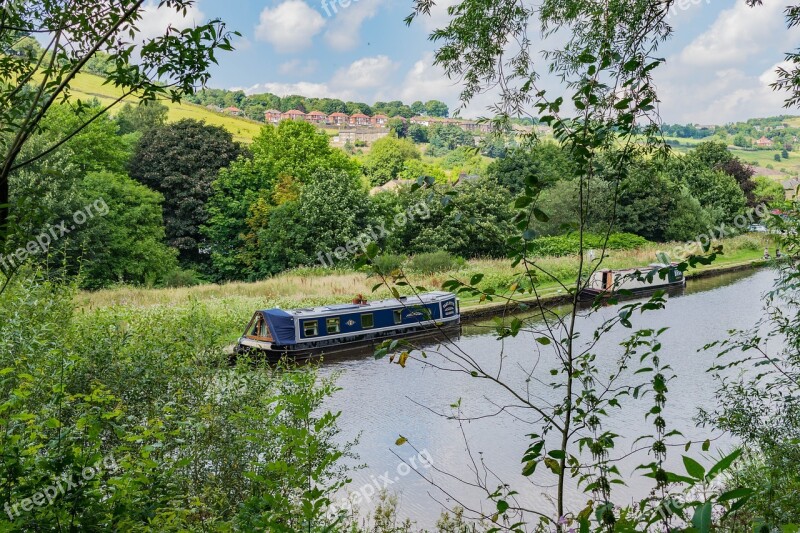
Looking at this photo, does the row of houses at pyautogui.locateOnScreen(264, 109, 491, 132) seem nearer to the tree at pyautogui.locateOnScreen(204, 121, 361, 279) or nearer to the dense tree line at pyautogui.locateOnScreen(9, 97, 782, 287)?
the dense tree line at pyautogui.locateOnScreen(9, 97, 782, 287)

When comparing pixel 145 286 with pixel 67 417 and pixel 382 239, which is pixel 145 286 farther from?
pixel 67 417

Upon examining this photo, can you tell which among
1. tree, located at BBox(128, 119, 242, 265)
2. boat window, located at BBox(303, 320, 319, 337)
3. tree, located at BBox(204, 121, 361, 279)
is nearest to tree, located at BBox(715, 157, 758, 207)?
tree, located at BBox(204, 121, 361, 279)

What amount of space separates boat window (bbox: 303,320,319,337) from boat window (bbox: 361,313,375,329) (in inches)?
56.7

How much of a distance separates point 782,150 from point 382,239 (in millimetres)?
48017

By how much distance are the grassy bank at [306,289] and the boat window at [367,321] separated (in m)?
2.11

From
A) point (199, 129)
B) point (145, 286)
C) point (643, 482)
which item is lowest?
point (643, 482)

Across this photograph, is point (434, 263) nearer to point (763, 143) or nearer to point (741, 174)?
point (741, 174)

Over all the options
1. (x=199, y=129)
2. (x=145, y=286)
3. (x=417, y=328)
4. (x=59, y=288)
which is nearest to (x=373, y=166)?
(x=199, y=129)

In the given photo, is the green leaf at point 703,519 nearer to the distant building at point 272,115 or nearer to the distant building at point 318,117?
the distant building at point 272,115

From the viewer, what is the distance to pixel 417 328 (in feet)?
63.8

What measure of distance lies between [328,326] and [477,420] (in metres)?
6.29

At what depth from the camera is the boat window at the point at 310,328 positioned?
1716cm

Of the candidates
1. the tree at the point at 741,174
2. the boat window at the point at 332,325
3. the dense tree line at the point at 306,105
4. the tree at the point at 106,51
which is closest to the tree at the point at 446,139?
the dense tree line at the point at 306,105

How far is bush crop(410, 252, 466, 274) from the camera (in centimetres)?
2652
